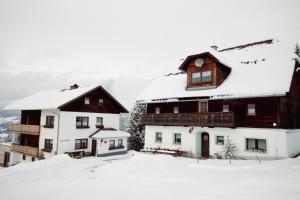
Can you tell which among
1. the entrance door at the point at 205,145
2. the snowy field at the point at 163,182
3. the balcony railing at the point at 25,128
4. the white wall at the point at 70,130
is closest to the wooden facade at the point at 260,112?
the entrance door at the point at 205,145

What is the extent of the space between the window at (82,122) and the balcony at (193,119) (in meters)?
8.67

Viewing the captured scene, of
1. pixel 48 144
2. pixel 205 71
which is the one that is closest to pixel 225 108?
pixel 205 71

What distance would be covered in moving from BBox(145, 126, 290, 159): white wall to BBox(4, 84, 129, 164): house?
7.79 m

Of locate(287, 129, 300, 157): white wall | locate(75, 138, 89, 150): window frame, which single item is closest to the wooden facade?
locate(287, 129, 300, 157): white wall

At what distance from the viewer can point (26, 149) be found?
32844mm

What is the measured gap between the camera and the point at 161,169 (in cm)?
1803

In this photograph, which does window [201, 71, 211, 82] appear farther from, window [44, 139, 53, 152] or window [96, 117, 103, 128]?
window [44, 139, 53, 152]

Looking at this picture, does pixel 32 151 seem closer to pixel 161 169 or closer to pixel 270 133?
pixel 161 169

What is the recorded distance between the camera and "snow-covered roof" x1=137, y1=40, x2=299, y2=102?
20375 millimetres

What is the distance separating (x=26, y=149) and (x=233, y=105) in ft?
92.4

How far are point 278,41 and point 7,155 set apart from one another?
44.9m

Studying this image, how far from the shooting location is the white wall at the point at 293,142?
64.3 feet

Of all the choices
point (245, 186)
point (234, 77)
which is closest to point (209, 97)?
point (234, 77)

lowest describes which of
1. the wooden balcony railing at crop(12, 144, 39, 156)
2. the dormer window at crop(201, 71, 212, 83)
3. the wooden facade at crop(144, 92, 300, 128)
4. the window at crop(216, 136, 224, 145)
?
the wooden balcony railing at crop(12, 144, 39, 156)
